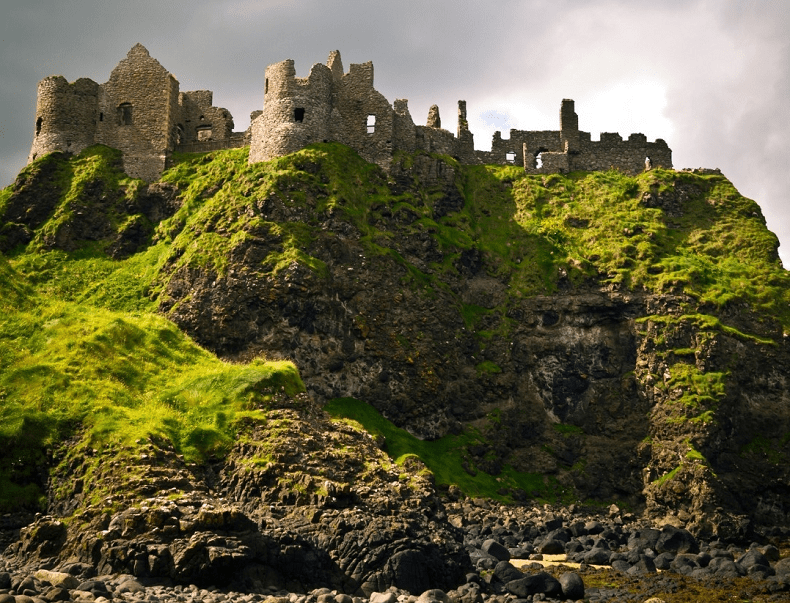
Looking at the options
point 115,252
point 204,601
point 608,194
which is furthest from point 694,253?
point 204,601

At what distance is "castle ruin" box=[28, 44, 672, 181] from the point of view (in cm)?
7619

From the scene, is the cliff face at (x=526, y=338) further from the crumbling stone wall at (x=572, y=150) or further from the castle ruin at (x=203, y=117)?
the crumbling stone wall at (x=572, y=150)

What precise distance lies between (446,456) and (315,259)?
1603cm

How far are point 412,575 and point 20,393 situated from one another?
59.6 feet

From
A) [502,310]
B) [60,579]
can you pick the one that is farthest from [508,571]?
[502,310]

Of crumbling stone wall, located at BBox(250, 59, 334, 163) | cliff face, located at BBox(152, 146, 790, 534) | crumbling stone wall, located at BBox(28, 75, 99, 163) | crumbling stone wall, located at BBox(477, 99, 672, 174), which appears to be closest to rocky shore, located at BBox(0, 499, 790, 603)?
cliff face, located at BBox(152, 146, 790, 534)

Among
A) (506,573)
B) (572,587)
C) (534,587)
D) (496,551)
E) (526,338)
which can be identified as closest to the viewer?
(534,587)

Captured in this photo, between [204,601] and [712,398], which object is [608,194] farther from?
[204,601]

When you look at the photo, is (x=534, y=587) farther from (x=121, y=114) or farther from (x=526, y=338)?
(x=121, y=114)

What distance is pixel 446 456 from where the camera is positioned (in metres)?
65.0

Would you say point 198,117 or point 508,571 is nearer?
point 508,571

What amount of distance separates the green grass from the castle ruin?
22.5m

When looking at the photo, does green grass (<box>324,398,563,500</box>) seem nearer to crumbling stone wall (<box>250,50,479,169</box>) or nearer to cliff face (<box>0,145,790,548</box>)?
cliff face (<box>0,145,790,548</box>)

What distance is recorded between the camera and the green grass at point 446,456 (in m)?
61.9
